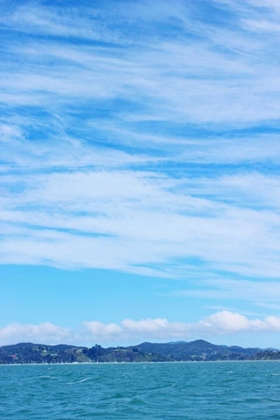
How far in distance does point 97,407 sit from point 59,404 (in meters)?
7.50

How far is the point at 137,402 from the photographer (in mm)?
80125

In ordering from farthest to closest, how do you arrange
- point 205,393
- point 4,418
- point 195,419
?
point 205,393 < point 4,418 < point 195,419

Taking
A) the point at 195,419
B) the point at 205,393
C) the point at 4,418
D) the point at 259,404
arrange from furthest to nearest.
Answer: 1. the point at 205,393
2. the point at 259,404
3. the point at 4,418
4. the point at 195,419

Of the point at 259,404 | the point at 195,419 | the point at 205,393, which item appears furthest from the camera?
the point at 205,393

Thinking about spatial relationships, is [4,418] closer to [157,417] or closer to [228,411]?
[157,417]

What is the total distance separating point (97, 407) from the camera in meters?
76.3

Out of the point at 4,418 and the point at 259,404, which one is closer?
the point at 4,418

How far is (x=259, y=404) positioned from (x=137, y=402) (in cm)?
1728

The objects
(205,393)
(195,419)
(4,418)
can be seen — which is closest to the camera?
(195,419)

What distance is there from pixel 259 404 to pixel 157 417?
18429mm

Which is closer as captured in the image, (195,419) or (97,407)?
(195,419)

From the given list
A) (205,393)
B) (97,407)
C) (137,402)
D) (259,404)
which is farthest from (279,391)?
(97,407)

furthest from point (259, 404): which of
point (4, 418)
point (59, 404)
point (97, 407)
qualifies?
point (4, 418)

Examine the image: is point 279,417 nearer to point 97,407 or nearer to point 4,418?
point 97,407
